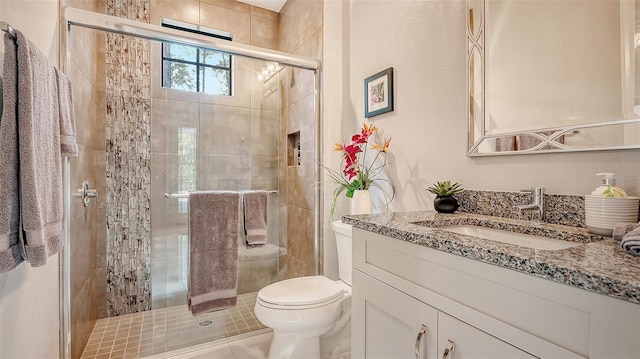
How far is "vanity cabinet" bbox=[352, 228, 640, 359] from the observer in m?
0.50

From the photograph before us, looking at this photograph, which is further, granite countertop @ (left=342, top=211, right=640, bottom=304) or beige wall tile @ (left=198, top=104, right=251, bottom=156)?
beige wall tile @ (left=198, top=104, right=251, bottom=156)

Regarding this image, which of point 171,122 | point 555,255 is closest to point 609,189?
point 555,255

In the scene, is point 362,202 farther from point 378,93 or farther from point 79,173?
point 79,173

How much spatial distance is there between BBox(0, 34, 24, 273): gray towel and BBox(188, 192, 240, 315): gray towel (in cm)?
98

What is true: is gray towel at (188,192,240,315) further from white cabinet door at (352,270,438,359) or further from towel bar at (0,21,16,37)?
towel bar at (0,21,16,37)

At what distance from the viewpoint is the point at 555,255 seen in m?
0.62

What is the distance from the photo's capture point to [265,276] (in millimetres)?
2213

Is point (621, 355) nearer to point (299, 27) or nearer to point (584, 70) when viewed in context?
point (584, 70)

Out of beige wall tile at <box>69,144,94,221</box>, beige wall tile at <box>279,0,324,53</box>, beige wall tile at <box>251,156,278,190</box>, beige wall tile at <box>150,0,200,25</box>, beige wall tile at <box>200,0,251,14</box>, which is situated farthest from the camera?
beige wall tile at <box>200,0,251,14</box>

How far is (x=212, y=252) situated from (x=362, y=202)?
3.16ft

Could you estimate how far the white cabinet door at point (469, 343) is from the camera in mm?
632

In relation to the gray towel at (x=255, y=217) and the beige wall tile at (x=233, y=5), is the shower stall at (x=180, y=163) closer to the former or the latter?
the gray towel at (x=255, y=217)

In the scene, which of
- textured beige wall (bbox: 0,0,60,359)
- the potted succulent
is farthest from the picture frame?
textured beige wall (bbox: 0,0,60,359)

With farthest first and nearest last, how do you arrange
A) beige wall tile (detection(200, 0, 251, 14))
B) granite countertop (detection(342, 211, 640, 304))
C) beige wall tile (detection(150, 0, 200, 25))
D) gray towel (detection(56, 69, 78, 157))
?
1. beige wall tile (detection(200, 0, 251, 14))
2. beige wall tile (detection(150, 0, 200, 25))
3. gray towel (detection(56, 69, 78, 157))
4. granite countertop (detection(342, 211, 640, 304))
